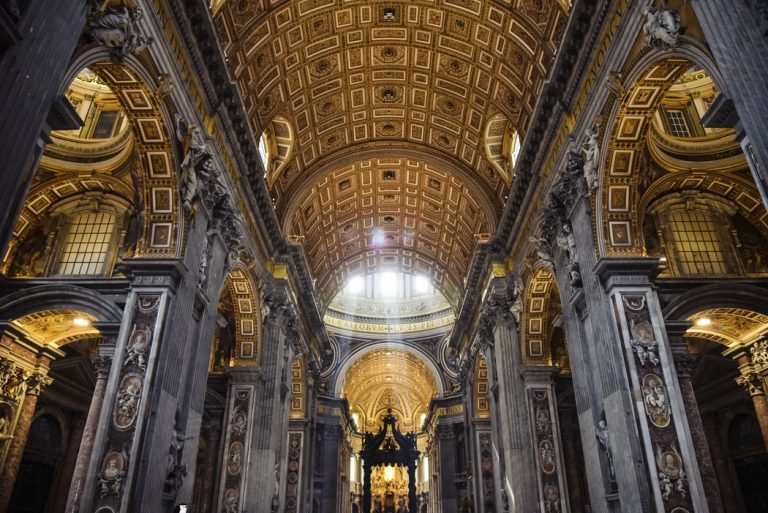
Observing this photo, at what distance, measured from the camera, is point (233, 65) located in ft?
45.6

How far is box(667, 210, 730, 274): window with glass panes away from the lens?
12.5m

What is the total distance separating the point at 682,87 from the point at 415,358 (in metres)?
30.4

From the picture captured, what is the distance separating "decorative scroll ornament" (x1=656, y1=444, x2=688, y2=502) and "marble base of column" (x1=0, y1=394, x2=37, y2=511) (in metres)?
14.3

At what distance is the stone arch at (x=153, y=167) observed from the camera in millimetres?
9883

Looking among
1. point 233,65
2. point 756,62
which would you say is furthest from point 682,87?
point 233,65

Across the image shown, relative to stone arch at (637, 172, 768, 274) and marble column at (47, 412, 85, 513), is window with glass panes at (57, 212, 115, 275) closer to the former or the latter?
marble column at (47, 412, 85, 513)

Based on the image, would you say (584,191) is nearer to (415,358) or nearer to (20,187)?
(20,187)

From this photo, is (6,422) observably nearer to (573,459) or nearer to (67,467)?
(67,467)

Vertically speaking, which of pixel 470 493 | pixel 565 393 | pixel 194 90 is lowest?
pixel 470 493

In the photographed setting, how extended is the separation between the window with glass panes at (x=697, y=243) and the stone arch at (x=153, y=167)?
436 inches

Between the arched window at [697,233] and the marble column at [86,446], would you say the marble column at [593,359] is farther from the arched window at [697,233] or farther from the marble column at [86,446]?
the marble column at [86,446]

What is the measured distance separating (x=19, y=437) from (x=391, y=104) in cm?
1510

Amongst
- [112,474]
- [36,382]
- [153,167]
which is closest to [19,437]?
[36,382]

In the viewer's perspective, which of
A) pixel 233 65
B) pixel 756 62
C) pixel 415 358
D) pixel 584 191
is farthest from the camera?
pixel 415 358
